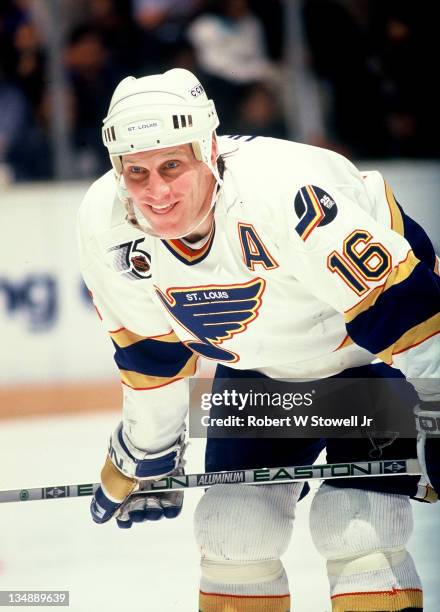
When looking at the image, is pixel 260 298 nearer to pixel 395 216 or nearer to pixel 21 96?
pixel 395 216

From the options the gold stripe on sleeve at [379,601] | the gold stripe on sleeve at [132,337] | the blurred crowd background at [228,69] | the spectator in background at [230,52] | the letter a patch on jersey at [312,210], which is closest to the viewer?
the letter a patch on jersey at [312,210]

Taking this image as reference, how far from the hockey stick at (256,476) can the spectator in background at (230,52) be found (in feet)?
4.23

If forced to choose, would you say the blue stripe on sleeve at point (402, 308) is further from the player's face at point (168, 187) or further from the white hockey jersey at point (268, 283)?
the player's face at point (168, 187)

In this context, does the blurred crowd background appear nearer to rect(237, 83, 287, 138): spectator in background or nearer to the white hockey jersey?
rect(237, 83, 287, 138): spectator in background

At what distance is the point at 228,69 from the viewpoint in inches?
141

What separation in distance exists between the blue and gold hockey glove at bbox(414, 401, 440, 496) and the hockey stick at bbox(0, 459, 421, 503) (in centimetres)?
10

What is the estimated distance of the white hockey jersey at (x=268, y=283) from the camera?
1885 mm

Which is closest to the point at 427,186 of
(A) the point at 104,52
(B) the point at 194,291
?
(A) the point at 104,52

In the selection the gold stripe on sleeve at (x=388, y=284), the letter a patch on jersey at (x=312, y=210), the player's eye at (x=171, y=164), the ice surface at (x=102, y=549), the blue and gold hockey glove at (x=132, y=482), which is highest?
the player's eye at (x=171, y=164)

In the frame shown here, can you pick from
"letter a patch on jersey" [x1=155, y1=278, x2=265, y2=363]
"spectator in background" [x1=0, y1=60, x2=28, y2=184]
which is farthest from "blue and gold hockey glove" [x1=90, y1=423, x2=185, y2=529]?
"spectator in background" [x1=0, y1=60, x2=28, y2=184]

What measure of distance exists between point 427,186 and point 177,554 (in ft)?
4.88

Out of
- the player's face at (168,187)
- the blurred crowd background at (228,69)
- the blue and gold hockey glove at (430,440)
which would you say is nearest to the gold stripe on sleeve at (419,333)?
the blue and gold hockey glove at (430,440)

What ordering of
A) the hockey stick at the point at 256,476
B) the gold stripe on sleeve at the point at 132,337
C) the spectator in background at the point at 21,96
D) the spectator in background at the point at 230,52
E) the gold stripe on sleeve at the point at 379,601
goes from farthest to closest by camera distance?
the spectator in background at the point at 21,96
the spectator in background at the point at 230,52
the gold stripe on sleeve at the point at 132,337
the hockey stick at the point at 256,476
the gold stripe on sleeve at the point at 379,601

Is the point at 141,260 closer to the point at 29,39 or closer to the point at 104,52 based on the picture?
the point at 104,52
